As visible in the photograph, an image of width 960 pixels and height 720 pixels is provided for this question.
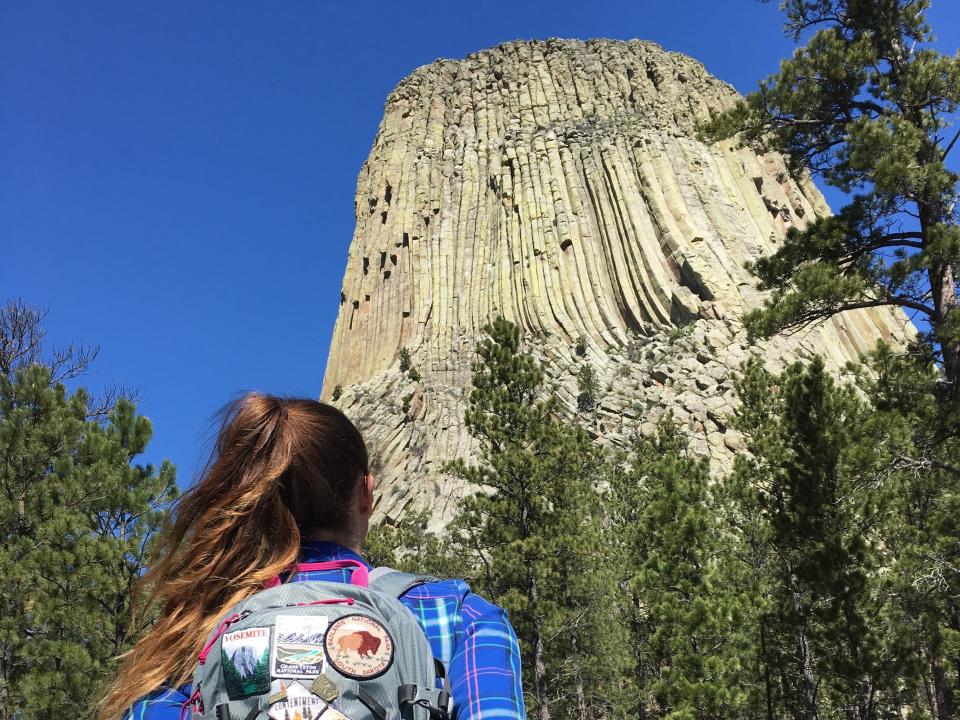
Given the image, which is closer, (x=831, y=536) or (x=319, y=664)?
(x=319, y=664)

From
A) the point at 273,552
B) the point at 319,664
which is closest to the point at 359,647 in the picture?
the point at 319,664

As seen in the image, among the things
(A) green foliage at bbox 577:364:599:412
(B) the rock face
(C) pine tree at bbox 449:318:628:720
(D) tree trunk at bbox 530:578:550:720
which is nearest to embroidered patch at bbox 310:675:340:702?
(C) pine tree at bbox 449:318:628:720

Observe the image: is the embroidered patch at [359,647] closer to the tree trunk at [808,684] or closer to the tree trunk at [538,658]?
the tree trunk at [538,658]

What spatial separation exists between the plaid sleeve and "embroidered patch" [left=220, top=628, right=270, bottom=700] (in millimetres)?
306

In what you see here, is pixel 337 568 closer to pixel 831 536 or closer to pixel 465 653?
pixel 465 653

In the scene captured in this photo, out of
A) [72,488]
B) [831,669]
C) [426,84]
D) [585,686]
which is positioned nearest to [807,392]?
[831,669]

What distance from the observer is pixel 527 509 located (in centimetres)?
1493

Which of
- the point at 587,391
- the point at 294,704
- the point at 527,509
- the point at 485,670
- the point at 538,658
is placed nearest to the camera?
the point at 294,704

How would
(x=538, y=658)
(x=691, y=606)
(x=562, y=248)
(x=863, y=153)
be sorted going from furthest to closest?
(x=562, y=248), (x=538, y=658), (x=691, y=606), (x=863, y=153)

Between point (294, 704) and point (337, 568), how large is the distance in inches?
11.5

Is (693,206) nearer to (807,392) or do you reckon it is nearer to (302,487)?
(807,392)

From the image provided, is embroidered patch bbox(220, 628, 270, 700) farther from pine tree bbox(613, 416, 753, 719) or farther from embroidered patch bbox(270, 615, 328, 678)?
pine tree bbox(613, 416, 753, 719)

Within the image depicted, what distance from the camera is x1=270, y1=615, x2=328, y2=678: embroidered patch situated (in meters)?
1.11

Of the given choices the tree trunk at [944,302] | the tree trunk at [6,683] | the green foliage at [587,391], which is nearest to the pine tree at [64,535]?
the tree trunk at [6,683]
